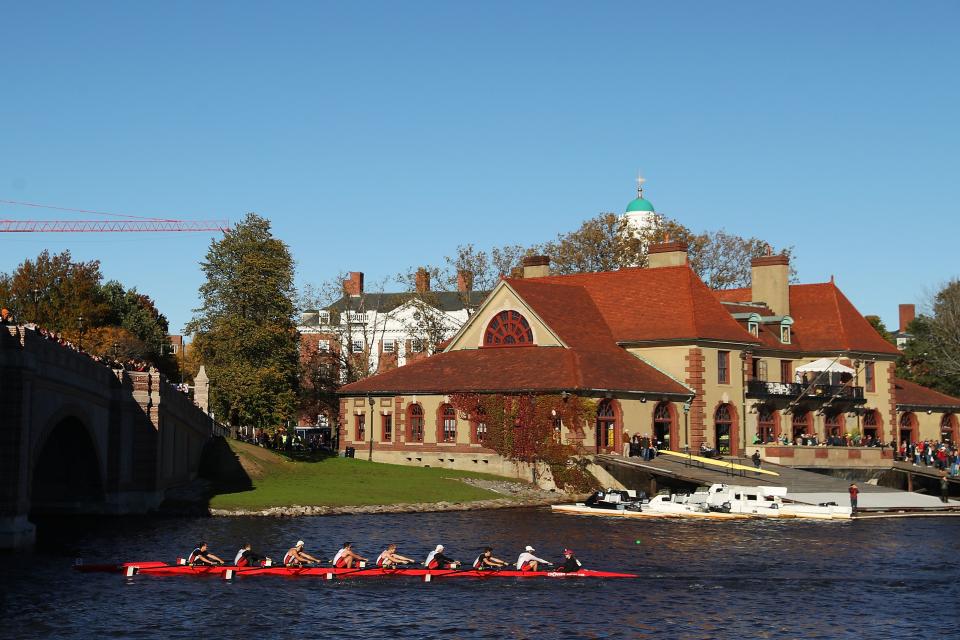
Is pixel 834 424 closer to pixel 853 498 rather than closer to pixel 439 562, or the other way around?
pixel 853 498

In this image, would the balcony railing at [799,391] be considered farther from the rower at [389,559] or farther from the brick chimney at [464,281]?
the rower at [389,559]

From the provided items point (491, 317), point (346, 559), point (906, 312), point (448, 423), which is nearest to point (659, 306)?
point (491, 317)

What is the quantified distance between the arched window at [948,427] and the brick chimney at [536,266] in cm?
3286

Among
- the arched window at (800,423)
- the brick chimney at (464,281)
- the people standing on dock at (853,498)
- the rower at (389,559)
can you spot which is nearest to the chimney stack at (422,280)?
the brick chimney at (464,281)

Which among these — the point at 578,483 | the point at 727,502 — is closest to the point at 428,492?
the point at 578,483

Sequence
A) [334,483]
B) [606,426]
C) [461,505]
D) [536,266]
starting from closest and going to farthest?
[461,505], [334,483], [606,426], [536,266]

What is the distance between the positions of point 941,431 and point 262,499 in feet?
189

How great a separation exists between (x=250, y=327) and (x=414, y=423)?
12.3m

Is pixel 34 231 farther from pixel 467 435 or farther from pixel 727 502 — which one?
pixel 727 502

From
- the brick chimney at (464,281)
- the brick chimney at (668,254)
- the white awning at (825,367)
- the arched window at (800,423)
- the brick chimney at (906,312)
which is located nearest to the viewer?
the white awning at (825,367)

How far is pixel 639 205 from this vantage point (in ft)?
506

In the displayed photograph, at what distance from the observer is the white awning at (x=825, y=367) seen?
8400 cm

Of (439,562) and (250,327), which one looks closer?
(439,562)

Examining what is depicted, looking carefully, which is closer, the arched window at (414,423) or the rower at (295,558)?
the rower at (295,558)
